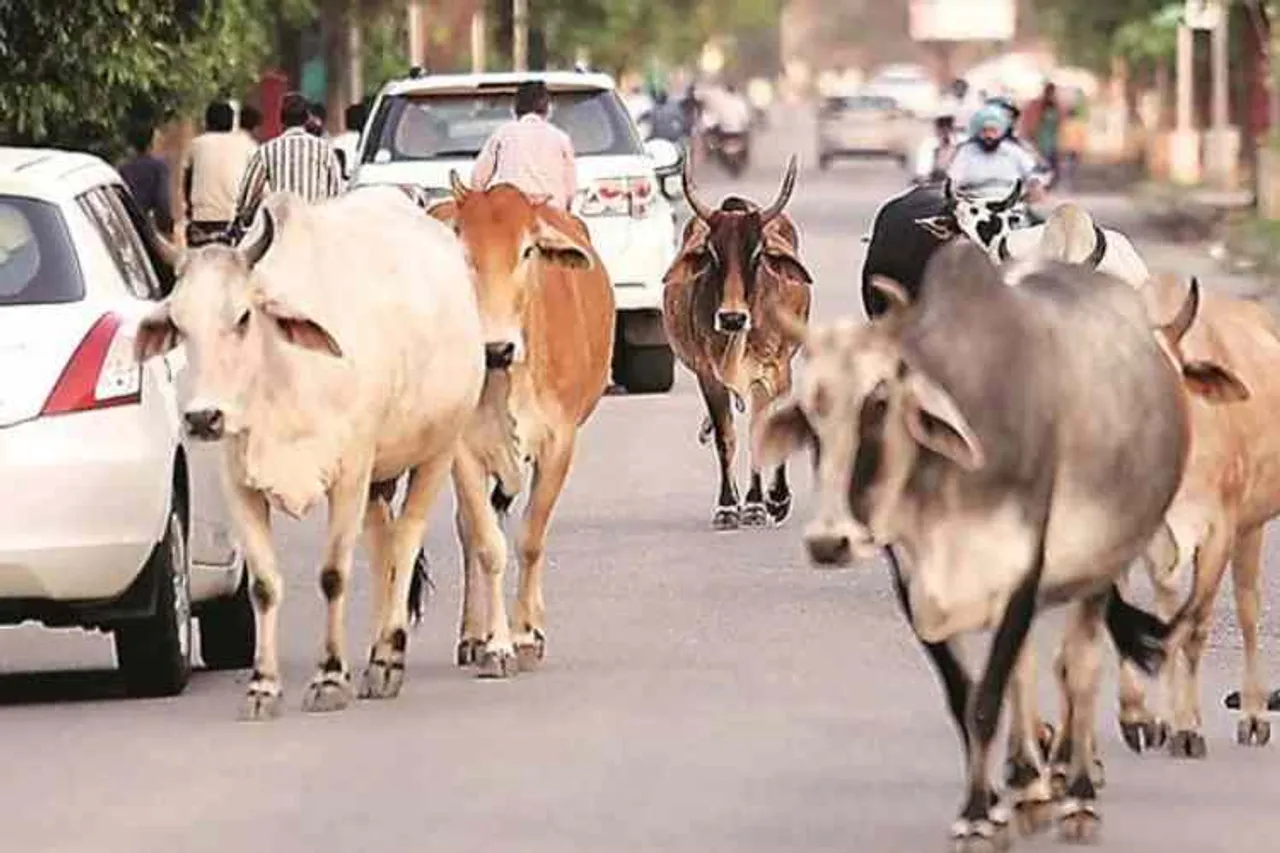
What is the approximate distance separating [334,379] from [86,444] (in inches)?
32.7

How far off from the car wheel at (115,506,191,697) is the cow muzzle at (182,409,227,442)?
0.85 metres

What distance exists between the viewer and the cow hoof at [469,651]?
15.8 meters

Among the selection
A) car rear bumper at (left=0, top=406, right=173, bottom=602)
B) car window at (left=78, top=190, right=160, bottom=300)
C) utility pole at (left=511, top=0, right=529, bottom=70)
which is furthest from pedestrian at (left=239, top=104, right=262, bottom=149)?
utility pole at (left=511, top=0, right=529, bottom=70)

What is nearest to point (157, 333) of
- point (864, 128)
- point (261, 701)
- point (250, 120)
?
point (261, 701)

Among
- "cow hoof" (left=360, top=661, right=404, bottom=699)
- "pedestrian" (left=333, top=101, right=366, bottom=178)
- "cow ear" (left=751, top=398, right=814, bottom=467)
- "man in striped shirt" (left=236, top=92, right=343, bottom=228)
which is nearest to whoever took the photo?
"cow ear" (left=751, top=398, right=814, bottom=467)

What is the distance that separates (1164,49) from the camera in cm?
7200

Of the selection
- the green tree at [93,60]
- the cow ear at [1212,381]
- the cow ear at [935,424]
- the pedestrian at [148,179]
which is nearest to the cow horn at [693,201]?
the green tree at [93,60]

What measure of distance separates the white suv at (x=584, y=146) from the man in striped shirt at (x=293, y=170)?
2.89 m

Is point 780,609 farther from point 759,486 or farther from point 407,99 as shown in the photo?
point 407,99

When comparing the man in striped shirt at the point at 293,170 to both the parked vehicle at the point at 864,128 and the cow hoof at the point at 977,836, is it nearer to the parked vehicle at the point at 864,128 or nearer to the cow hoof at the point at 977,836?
the cow hoof at the point at 977,836

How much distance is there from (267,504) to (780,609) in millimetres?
3667

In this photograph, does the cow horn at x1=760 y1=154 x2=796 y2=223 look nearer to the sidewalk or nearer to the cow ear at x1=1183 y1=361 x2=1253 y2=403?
the cow ear at x1=1183 y1=361 x2=1253 y2=403

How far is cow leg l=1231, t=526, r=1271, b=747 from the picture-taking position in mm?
13688

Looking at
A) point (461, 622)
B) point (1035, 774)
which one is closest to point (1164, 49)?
point (461, 622)
